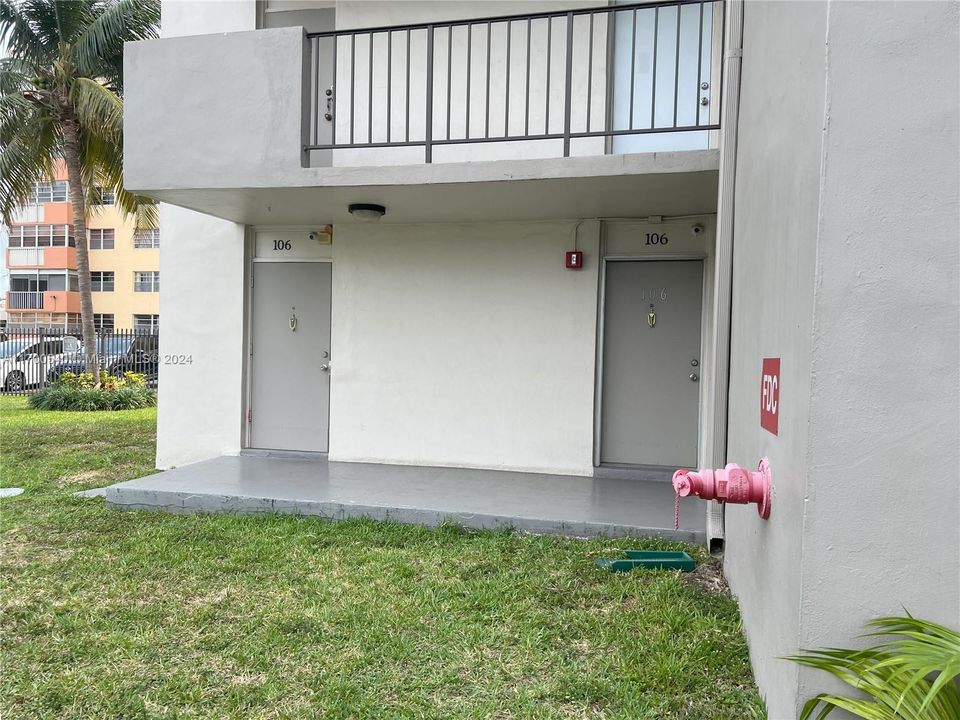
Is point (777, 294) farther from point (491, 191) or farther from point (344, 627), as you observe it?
point (491, 191)

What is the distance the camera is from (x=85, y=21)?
42.7ft

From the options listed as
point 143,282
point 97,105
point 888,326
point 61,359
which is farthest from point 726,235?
point 143,282

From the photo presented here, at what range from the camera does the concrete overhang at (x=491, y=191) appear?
5383 mm

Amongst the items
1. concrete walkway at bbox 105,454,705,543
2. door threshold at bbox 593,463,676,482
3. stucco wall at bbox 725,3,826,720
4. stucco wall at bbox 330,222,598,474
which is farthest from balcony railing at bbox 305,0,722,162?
door threshold at bbox 593,463,676,482

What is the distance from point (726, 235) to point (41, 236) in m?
41.3

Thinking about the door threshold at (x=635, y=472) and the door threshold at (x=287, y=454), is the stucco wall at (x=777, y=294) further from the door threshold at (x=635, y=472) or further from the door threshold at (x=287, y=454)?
the door threshold at (x=287, y=454)

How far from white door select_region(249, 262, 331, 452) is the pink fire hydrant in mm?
5690

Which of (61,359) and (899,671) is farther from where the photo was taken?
(61,359)

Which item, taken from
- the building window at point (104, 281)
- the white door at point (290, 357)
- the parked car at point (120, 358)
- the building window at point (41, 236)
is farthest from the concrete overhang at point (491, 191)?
the building window at point (41, 236)

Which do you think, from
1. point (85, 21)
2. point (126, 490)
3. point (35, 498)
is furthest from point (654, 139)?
point (85, 21)

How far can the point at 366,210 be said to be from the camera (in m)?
6.65

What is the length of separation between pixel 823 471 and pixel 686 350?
16.6 feet

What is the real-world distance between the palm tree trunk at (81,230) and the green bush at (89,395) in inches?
11.1

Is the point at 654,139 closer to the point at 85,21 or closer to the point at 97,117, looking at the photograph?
the point at 97,117
